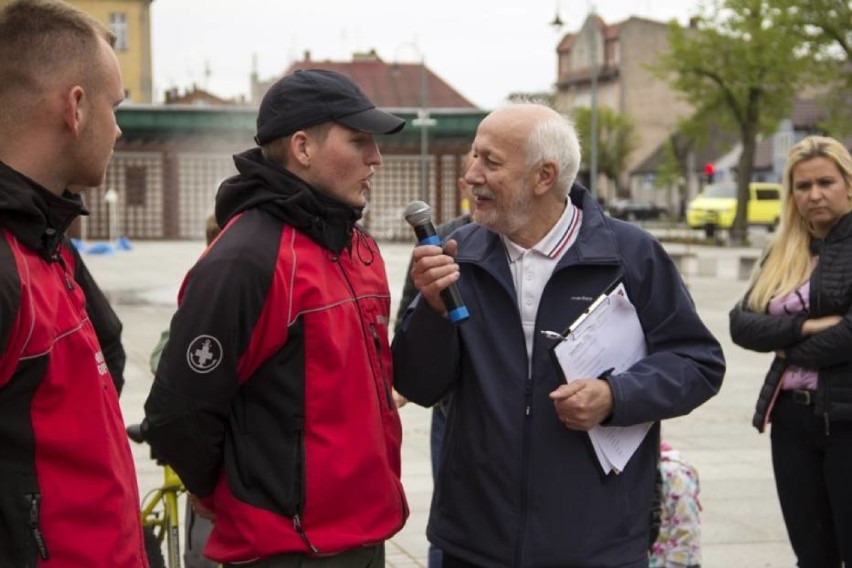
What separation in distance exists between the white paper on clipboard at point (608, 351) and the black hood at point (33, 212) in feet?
4.73

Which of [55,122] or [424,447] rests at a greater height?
[55,122]

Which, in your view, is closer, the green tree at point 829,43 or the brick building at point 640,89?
the green tree at point 829,43

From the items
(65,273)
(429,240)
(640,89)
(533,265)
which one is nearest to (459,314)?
(429,240)

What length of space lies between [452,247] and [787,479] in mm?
2229

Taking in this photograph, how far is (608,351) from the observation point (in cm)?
398

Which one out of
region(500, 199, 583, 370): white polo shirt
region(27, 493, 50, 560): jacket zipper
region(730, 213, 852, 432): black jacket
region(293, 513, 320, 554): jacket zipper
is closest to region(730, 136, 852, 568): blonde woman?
region(730, 213, 852, 432): black jacket

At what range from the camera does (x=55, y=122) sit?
2963mm

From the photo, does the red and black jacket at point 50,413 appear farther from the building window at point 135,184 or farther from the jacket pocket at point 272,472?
the building window at point 135,184

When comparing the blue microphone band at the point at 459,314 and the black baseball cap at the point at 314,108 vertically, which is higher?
the black baseball cap at the point at 314,108

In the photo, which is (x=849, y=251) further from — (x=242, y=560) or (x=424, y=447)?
(x=424, y=447)

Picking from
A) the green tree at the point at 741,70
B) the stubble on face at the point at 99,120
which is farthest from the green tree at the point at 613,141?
the stubble on face at the point at 99,120

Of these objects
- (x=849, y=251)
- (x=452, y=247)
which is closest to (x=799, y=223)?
(x=849, y=251)

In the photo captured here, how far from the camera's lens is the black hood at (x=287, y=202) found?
366 cm

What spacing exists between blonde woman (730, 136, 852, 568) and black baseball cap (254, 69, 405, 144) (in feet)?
7.52
